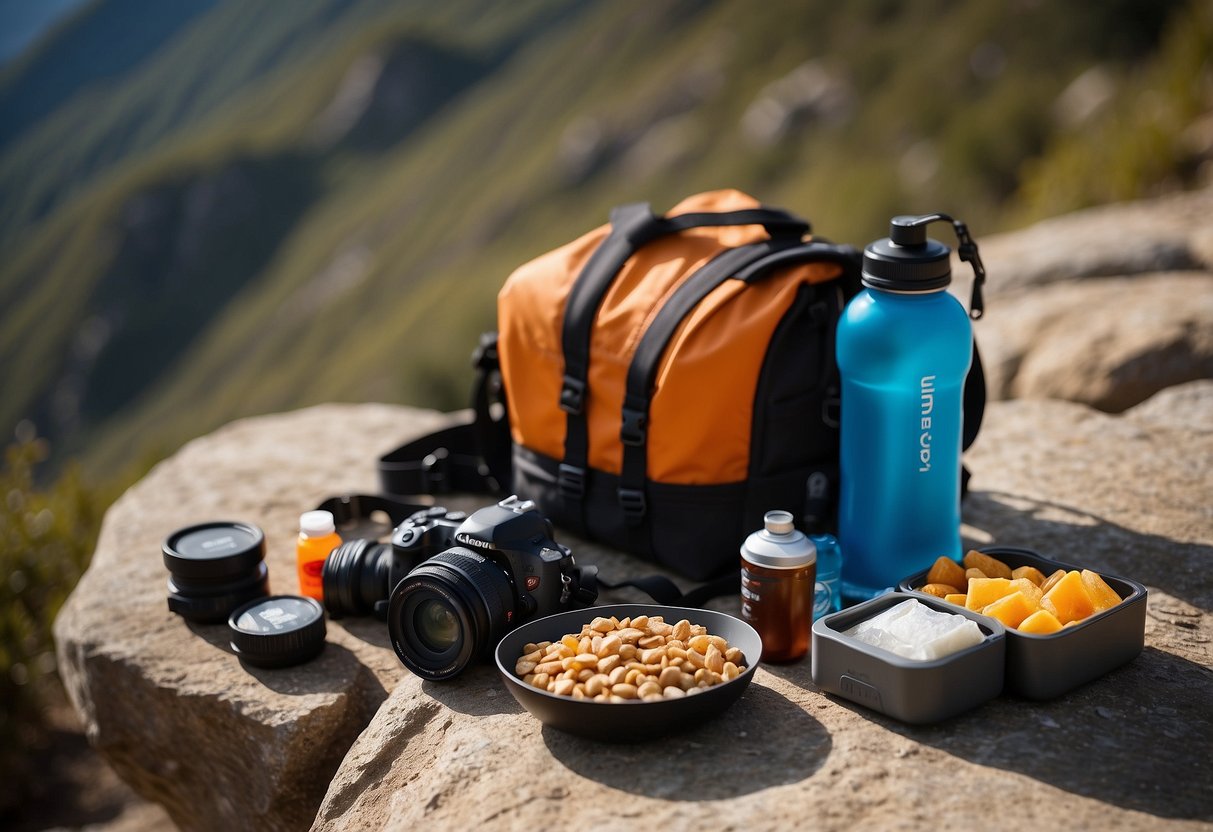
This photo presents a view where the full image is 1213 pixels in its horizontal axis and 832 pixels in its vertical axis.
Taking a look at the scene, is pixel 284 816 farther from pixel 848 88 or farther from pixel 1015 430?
pixel 848 88

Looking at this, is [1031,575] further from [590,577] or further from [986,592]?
[590,577]

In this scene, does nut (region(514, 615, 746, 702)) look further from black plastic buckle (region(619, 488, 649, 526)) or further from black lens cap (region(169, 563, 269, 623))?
black lens cap (region(169, 563, 269, 623))

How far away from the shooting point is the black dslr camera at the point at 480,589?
116 inches

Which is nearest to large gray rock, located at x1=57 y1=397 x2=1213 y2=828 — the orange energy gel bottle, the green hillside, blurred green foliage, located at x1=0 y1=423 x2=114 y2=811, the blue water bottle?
the orange energy gel bottle

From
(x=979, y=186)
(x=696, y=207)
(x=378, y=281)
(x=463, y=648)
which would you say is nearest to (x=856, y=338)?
(x=696, y=207)

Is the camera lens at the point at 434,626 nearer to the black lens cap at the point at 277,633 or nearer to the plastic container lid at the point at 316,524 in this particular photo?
the black lens cap at the point at 277,633

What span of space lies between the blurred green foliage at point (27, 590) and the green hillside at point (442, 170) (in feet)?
49.4

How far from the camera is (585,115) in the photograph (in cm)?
7819

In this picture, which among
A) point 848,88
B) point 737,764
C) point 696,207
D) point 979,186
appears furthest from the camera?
point 848,88

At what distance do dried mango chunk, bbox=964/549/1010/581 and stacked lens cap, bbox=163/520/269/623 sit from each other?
219 centimetres

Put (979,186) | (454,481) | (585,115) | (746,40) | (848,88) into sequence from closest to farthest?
1. (454,481)
2. (979,186)
3. (848,88)
4. (746,40)
5. (585,115)

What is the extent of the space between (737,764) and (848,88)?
61674 mm

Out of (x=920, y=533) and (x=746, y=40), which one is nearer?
(x=920, y=533)

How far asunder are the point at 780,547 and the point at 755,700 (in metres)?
0.39
